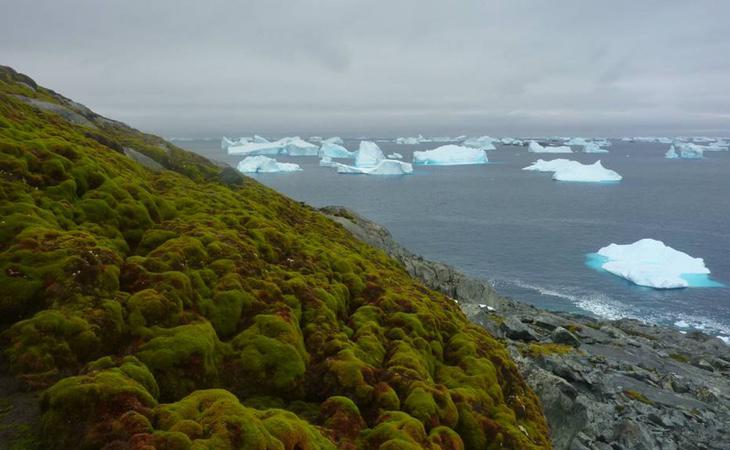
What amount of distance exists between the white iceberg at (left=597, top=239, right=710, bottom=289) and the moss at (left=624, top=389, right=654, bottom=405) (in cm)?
4442

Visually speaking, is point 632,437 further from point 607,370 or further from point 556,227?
point 556,227

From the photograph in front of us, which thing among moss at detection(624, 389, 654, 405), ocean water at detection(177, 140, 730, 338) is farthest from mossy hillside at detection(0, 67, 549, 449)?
ocean water at detection(177, 140, 730, 338)

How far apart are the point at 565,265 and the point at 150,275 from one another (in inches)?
3091

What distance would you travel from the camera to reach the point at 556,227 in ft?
355

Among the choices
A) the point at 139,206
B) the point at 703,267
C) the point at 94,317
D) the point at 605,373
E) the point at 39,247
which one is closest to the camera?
the point at 94,317

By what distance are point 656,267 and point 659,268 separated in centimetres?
42

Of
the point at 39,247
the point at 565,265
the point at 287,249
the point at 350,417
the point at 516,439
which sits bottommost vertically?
the point at 565,265

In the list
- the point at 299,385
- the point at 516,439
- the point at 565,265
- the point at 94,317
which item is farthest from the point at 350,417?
the point at 565,265

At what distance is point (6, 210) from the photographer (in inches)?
592

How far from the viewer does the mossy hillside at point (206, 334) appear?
1045 cm

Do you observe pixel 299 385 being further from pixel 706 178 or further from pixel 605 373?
pixel 706 178

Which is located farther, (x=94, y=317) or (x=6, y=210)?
(x=6, y=210)

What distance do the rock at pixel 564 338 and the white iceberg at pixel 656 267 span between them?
34.9 meters

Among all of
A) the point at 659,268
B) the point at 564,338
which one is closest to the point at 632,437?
the point at 564,338
